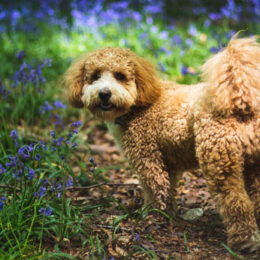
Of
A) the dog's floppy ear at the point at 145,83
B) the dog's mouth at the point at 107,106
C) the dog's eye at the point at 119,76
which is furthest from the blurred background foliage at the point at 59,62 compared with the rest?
the dog's eye at the point at 119,76

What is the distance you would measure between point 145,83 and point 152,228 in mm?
1275

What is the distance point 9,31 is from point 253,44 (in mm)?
6240

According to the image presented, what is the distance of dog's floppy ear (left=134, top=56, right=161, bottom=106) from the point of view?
10.7 feet

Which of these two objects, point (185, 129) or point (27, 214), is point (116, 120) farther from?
point (27, 214)

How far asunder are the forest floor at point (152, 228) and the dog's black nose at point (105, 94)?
0.80m

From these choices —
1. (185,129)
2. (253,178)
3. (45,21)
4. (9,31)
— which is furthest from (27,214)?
(45,21)

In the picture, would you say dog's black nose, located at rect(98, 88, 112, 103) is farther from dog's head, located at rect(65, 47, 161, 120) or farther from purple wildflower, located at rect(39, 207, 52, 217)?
purple wildflower, located at rect(39, 207, 52, 217)

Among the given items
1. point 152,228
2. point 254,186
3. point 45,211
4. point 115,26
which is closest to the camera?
point 45,211

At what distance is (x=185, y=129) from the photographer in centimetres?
296

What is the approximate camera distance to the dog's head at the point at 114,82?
126 inches

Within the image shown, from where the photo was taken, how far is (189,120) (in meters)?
2.91

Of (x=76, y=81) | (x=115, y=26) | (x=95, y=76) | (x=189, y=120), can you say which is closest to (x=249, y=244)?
(x=189, y=120)

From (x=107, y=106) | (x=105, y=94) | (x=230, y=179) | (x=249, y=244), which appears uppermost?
(x=105, y=94)

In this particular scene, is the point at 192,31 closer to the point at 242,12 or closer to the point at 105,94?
the point at 242,12
